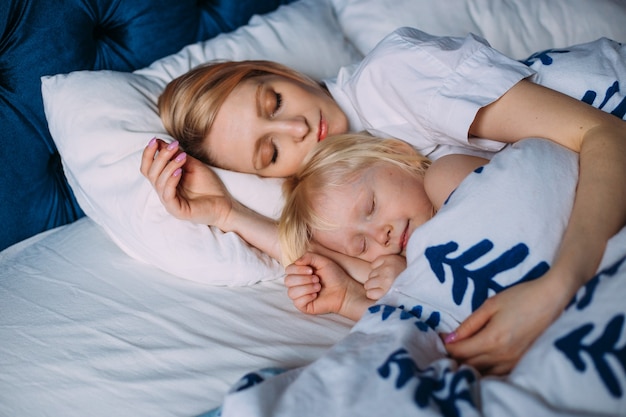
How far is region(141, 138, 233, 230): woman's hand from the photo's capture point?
1082 millimetres

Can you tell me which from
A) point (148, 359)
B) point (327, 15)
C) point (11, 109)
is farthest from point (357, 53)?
point (148, 359)

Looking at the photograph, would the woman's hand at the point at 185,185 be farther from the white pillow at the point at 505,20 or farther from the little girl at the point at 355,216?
the white pillow at the point at 505,20

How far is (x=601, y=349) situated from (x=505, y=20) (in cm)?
110

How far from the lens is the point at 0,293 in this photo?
105cm

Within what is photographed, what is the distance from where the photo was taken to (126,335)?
37.3 inches

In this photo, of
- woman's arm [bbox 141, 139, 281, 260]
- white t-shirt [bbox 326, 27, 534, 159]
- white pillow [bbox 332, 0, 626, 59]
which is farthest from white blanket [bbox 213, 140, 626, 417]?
white pillow [bbox 332, 0, 626, 59]

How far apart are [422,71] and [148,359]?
62 centimetres

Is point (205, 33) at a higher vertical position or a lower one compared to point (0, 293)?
higher

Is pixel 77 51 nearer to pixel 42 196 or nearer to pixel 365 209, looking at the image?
pixel 42 196

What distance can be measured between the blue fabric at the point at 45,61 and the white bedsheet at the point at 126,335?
0.41 ft

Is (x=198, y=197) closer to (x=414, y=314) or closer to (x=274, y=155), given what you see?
(x=274, y=155)

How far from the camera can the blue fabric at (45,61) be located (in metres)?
1.20

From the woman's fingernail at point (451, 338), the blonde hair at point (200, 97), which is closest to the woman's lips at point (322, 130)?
the blonde hair at point (200, 97)

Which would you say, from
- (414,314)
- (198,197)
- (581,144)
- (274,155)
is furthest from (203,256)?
(581,144)
